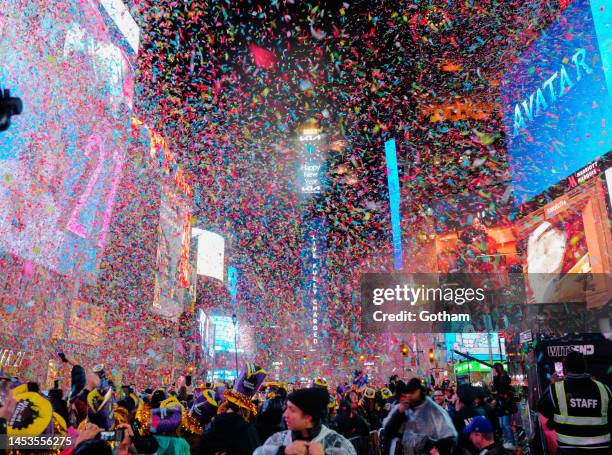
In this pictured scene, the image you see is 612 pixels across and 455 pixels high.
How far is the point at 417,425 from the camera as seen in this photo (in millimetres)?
5770

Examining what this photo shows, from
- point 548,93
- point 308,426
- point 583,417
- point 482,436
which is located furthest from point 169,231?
point 308,426

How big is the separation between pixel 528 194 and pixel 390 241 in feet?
133

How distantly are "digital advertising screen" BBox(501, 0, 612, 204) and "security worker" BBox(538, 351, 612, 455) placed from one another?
43.0 feet

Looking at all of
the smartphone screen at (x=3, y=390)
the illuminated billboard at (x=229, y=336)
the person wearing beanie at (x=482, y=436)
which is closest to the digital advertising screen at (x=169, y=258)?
the illuminated billboard at (x=229, y=336)

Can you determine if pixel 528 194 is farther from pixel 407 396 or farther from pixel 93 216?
pixel 93 216

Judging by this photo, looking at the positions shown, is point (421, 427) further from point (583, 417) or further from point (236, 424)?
point (236, 424)

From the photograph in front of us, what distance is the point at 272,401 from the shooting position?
7.17 metres

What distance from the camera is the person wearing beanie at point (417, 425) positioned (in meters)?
5.53

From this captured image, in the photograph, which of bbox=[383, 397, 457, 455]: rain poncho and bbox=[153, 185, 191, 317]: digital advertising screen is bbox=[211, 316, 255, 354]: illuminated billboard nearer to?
bbox=[153, 185, 191, 317]: digital advertising screen

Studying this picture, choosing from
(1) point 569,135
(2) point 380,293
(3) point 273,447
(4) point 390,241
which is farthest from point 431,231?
(3) point 273,447

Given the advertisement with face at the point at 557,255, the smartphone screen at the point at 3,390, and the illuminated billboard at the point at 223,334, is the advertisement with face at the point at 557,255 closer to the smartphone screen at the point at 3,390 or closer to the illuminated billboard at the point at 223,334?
the smartphone screen at the point at 3,390

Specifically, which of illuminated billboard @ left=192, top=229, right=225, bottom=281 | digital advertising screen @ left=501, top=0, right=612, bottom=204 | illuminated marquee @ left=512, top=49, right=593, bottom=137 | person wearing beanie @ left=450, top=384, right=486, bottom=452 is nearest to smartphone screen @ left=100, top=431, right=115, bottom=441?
person wearing beanie @ left=450, top=384, right=486, bottom=452

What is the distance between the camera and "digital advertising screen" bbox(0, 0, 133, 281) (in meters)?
22.0

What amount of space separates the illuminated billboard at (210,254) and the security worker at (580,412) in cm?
7175
